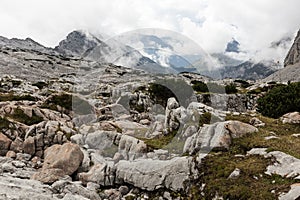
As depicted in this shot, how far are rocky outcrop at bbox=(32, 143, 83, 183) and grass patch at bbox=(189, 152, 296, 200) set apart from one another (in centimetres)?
1013

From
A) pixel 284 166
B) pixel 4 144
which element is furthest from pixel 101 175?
pixel 284 166

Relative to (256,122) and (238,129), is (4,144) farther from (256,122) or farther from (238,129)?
(256,122)

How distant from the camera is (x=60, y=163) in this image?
85.9ft

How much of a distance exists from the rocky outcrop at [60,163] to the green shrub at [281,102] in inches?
904

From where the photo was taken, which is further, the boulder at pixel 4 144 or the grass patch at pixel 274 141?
the boulder at pixel 4 144

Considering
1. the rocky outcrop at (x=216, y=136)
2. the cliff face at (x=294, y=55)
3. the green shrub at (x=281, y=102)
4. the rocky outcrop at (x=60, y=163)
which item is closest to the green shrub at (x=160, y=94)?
the green shrub at (x=281, y=102)

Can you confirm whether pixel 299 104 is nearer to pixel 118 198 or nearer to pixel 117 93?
pixel 118 198

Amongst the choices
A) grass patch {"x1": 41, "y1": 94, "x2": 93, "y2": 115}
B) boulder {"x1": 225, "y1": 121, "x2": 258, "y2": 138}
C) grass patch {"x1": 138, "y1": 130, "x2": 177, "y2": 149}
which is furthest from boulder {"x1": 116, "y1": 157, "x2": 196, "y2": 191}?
grass patch {"x1": 41, "y1": 94, "x2": 93, "y2": 115}

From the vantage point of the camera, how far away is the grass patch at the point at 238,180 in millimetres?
17830

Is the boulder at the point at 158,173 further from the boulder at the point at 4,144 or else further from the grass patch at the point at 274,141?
the boulder at the point at 4,144

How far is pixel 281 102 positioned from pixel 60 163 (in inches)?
1012

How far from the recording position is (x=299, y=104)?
36250 millimetres

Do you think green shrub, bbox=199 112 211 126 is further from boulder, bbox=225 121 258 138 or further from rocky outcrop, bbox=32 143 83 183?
rocky outcrop, bbox=32 143 83 183

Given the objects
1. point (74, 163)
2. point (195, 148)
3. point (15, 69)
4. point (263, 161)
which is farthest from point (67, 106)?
point (15, 69)
